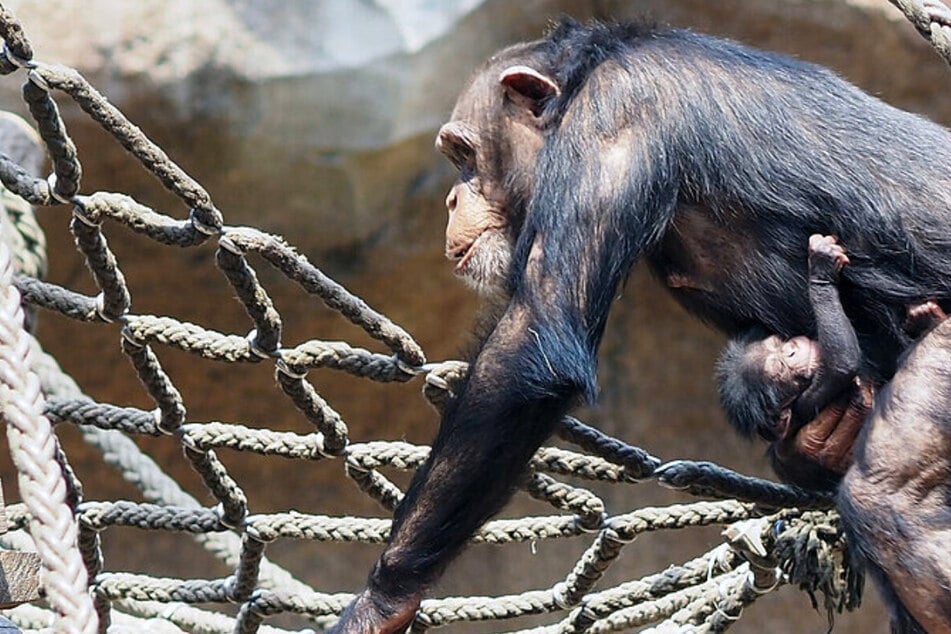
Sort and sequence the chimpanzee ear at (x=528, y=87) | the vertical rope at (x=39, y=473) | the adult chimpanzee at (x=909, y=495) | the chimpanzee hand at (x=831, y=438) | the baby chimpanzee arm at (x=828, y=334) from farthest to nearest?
1. the chimpanzee ear at (x=528, y=87)
2. the chimpanzee hand at (x=831, y=438)
3. the baby chimpanzee arm at (x=828, y=334)
4. the adult chimpanzee at (x=909, y=495)
5. the vertical rope at (x=39, y=473)

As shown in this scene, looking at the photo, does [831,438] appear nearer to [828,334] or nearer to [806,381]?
[806,381]

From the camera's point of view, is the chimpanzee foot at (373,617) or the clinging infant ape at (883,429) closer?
the clinging infant ape at (883,429)

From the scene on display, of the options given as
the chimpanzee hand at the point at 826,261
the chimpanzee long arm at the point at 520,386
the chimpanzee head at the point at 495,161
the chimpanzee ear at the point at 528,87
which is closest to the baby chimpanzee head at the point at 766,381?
the chimpanzee hand at the point at 826,261

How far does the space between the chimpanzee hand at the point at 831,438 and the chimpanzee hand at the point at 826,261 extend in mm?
200

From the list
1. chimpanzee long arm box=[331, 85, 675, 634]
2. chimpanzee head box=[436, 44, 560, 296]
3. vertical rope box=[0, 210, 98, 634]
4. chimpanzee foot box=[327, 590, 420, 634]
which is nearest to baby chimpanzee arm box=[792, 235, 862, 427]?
chimpanzee long arm box=[331, 85, 675, 634]

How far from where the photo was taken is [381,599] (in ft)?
7.68

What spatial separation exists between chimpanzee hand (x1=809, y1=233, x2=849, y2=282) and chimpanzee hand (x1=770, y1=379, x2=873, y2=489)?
20 cm

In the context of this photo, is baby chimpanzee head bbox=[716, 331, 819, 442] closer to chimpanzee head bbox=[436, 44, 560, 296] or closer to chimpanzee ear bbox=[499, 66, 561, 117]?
chimpanzee head bbox=[436, 44, 560, 296]

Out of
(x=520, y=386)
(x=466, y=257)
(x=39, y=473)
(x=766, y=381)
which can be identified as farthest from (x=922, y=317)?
(x=39, y=473)

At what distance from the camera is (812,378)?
7.61ft

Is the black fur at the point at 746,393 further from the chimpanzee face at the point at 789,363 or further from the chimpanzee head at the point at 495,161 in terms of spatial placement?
the chimpanzee head at the point at 495,161

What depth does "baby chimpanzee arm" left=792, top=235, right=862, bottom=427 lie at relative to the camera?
7.22 ft

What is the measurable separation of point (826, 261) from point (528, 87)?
2.47ft

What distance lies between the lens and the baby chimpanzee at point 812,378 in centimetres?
223
